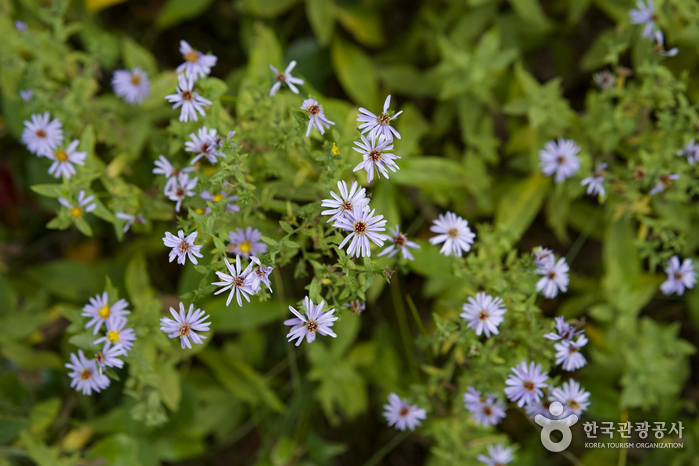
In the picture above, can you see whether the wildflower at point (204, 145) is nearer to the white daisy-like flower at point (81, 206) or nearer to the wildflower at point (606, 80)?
the white daisy-like flower at point (81, 206)

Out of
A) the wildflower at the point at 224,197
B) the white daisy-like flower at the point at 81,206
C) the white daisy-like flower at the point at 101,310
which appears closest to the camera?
the wildflower at the point at 224,197

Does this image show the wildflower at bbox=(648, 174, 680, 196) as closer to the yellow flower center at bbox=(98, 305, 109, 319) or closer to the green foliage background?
the green foliage background

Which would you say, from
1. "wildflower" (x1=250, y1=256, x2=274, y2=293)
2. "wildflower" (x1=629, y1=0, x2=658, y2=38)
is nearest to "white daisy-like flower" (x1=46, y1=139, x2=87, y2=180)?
"wildflower" (x1=250, y1=256, x2=274, y2=293)

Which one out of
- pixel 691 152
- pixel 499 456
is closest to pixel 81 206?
pixel 499 456

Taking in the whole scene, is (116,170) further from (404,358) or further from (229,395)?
(404,358)

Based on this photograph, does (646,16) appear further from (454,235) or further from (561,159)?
(454,235)

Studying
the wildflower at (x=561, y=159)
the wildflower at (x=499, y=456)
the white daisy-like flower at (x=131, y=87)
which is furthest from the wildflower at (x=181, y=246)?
the wildflower at (x=561, y=159)
